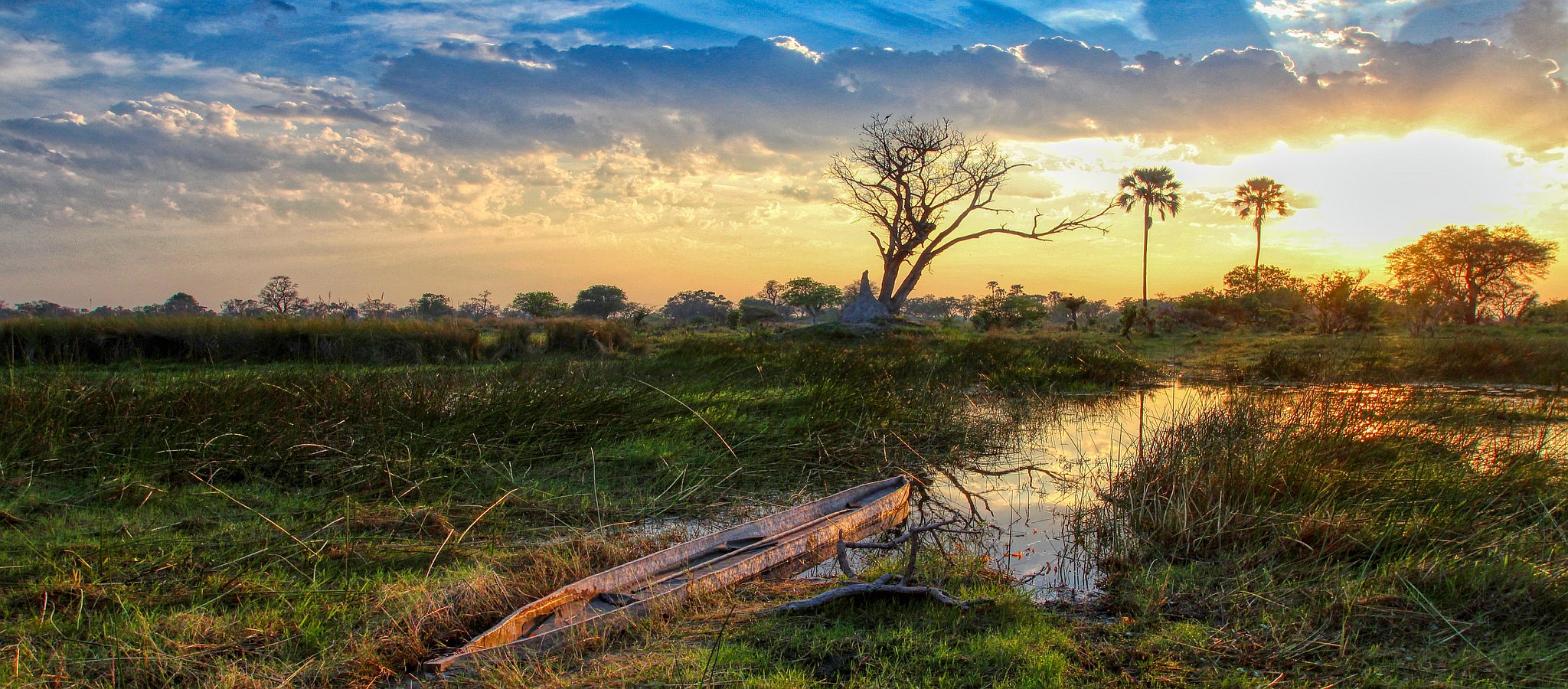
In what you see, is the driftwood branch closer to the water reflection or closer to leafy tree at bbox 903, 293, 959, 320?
the water reflection

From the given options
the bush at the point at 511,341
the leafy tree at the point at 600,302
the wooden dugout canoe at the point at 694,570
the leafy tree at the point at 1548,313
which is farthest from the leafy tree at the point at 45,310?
the leafy tree at the point at 1548,313

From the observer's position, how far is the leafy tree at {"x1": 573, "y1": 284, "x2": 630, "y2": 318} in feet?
181

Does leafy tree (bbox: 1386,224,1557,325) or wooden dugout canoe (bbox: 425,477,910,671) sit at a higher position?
leafy tree (bbox: 1386,224,1557,325)

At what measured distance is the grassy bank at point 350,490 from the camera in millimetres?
3229

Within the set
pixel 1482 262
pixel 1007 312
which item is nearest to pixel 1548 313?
pixel 1482 262

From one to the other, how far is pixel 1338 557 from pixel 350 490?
6416 mm

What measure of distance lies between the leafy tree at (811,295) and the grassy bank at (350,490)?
126 ft

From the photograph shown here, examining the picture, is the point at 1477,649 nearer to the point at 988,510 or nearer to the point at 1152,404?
the point at 988,510

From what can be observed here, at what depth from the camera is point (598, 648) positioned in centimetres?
324

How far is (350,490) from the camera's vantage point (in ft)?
18.3

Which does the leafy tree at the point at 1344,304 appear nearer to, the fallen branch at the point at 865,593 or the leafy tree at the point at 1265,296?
the leafy tree at the point at 1265,296

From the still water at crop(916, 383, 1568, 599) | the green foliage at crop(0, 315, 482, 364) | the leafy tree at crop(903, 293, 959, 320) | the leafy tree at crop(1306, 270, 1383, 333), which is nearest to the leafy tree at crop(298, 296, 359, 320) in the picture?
the green foliage at crop(0, 315, 482, 364)

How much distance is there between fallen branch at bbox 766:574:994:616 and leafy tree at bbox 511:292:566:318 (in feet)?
124

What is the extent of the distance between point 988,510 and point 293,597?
15.6 feet
